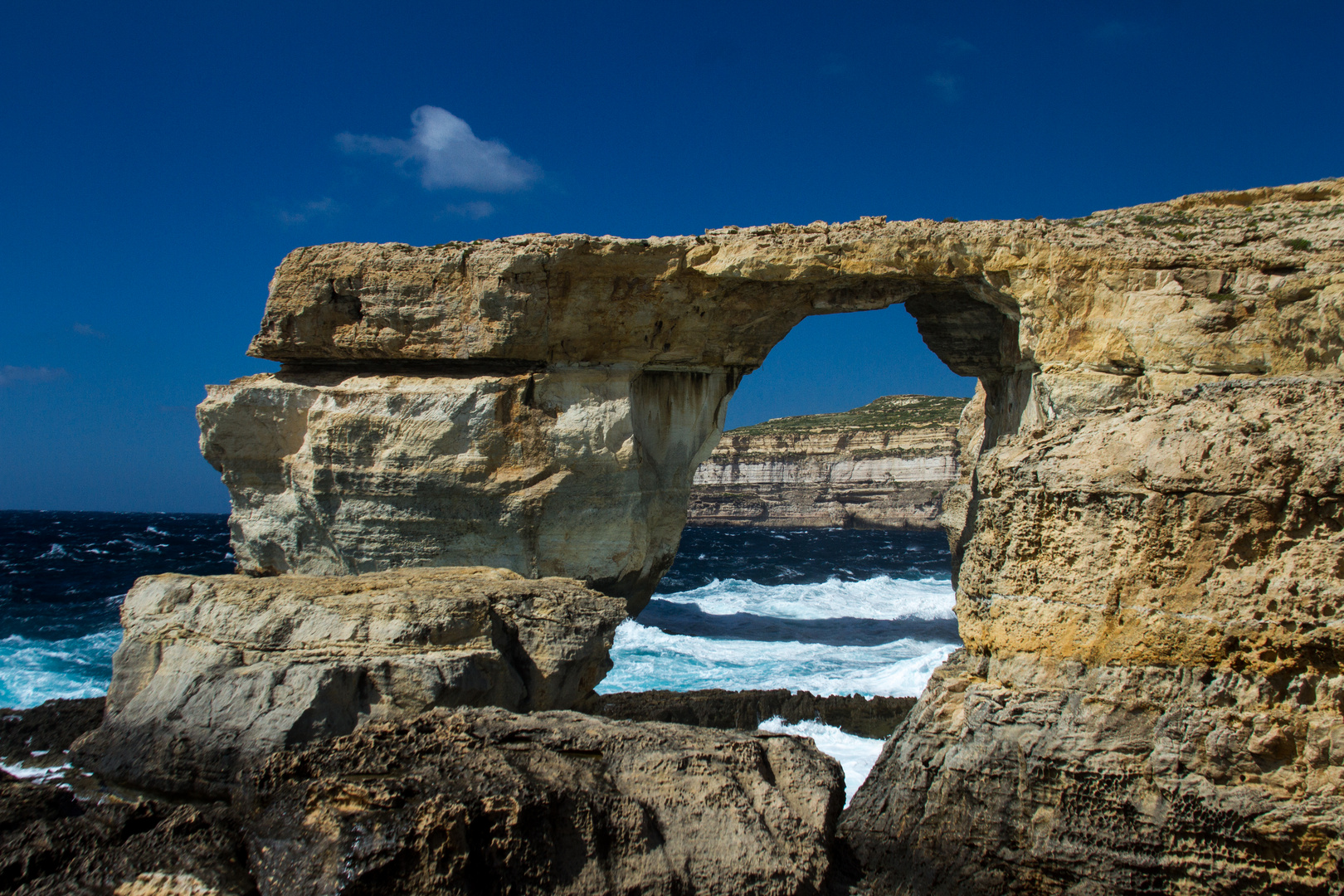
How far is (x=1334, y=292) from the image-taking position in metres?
10.6

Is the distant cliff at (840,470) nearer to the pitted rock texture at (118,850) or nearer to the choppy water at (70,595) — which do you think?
the choppy water at (70,595)

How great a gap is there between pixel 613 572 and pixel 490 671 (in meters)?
8.85

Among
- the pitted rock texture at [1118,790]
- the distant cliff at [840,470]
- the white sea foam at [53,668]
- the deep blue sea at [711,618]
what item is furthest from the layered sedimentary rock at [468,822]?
the distant cliff at [840,470]

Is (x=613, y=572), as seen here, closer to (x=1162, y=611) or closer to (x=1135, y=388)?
(x=1135, y=388)

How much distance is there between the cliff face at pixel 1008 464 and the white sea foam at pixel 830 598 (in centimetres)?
376

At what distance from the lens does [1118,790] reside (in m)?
3.95

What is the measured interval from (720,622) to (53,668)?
11896 mm

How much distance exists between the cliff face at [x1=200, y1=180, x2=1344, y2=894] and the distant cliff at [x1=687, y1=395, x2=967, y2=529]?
90.8ft

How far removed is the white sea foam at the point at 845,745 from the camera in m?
8.43

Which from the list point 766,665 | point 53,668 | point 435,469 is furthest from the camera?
point 766,665

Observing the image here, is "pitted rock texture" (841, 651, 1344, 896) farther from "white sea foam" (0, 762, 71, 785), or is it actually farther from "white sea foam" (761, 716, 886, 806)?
"white sea foam" (0, 762, 71, 785)

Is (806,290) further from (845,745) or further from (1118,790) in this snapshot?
(1118,790)

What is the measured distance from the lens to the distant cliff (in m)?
46.0

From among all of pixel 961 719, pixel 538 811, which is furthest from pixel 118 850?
pixel 961 719
